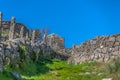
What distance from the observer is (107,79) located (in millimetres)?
36031

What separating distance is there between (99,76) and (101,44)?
23.3 meters

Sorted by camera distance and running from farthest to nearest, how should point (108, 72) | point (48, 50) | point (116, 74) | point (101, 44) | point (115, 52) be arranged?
point (48, 50), point (101, 44), point (115, 52), point (108, 72), point (116, 74)

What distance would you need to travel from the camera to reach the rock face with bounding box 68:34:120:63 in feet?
185

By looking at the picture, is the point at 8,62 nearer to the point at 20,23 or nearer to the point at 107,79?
the point at 107,79

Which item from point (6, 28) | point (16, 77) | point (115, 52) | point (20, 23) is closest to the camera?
point (16, 77)

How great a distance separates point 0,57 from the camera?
35.7m

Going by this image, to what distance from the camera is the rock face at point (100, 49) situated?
2224 inches

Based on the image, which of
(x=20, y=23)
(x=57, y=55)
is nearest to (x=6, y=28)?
(x=20, y=23)

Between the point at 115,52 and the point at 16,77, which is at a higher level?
the point at 115,52

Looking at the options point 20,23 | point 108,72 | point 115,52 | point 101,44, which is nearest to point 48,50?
point 101,44

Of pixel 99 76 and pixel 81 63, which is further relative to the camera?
pixel 81 63

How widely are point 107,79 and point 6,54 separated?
30.0 feet

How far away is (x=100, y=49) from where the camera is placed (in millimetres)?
60375

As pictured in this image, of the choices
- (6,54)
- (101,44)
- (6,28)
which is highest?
(6,28)
